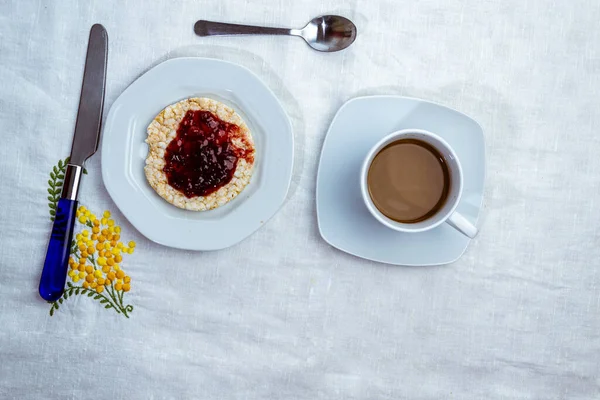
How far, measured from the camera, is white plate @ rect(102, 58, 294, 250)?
110 centimetres

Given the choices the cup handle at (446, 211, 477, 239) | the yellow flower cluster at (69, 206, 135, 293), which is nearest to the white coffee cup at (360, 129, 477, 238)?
the cup handle at (446, 211, 477, 239)

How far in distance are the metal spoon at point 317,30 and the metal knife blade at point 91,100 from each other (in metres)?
0.22

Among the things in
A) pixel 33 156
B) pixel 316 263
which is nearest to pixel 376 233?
pixel 316 263

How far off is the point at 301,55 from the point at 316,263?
473 mm

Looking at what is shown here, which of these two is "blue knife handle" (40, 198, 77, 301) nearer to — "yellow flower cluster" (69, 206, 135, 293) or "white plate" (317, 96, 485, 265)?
"yellow flower cluster" (69, 206, 135, 293)

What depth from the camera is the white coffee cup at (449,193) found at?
990 millimetres

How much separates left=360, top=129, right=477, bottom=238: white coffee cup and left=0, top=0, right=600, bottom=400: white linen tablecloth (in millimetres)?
180

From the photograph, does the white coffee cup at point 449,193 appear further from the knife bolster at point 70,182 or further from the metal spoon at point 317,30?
the knife bolster at point 70,182

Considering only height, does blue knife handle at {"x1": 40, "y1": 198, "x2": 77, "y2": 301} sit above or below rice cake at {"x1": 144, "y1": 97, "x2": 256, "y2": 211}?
below

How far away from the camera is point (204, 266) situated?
1166mm

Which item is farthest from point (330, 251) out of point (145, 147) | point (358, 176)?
point (145, 147)

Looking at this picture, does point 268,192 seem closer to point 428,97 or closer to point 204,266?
point 204,266

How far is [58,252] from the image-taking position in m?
1.13

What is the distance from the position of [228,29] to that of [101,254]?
0.58 metres
